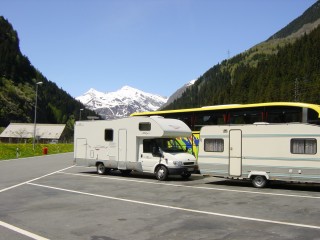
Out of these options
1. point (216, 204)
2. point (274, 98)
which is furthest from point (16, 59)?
point (216, 204)

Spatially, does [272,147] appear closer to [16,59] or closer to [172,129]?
[172,129]

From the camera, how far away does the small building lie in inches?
4635

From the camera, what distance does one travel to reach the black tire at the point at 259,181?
53.9ft

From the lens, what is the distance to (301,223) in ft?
30.2

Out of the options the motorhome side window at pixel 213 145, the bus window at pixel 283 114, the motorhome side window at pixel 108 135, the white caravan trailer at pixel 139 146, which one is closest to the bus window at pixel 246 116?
the bus window at pixel 283 114

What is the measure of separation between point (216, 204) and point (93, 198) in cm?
409

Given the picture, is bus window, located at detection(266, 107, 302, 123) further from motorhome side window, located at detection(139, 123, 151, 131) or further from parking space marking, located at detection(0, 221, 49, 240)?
parking space marking, located at detection(0, 221, 49, 240)

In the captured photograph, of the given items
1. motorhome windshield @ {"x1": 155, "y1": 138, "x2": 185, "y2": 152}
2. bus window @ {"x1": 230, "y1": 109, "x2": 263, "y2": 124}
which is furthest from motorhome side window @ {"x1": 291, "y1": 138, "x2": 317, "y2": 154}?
motorhome windshield @ {"x1": 155, "y1": 138, "x2": 185, "y2": 152}

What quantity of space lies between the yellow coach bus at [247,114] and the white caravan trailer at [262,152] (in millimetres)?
2828

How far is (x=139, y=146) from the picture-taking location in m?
20.5

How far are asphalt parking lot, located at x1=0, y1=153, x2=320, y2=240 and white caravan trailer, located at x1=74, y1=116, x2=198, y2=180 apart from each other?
2333mm

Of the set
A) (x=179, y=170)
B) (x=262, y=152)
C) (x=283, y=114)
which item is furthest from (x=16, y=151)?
(x=262, y=152)

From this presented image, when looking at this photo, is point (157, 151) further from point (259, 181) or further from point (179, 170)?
point (259, 181)

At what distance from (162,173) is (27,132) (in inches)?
4231
